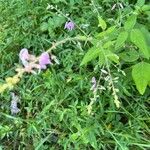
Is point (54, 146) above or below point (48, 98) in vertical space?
below

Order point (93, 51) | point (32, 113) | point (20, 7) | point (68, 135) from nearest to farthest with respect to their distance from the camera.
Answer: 1. point (93, 51)
2. point (68, 135)
3. point (32, 113)
4. point (20, 7)

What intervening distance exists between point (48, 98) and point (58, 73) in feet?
0.48

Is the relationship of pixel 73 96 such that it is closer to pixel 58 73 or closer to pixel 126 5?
pixel 58 73

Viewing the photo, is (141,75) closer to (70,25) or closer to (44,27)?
(70,25)

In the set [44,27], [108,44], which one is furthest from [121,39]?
[44,27]

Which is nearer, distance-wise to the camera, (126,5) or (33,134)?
(33,134)

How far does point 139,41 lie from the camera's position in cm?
160

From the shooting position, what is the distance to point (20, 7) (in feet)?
7.48

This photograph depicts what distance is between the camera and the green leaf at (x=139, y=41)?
158cm

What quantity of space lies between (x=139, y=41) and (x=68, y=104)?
0.45 m

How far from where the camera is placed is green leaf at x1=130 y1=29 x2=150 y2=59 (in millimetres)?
1577

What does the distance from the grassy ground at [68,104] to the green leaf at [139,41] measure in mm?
167

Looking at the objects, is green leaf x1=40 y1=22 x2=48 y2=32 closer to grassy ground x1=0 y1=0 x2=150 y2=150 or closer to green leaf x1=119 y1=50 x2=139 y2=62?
grassy ground x1=0 y1=0 x2=150 y2=150

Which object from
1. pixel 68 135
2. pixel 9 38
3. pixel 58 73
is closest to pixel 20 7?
pixel 9 38
